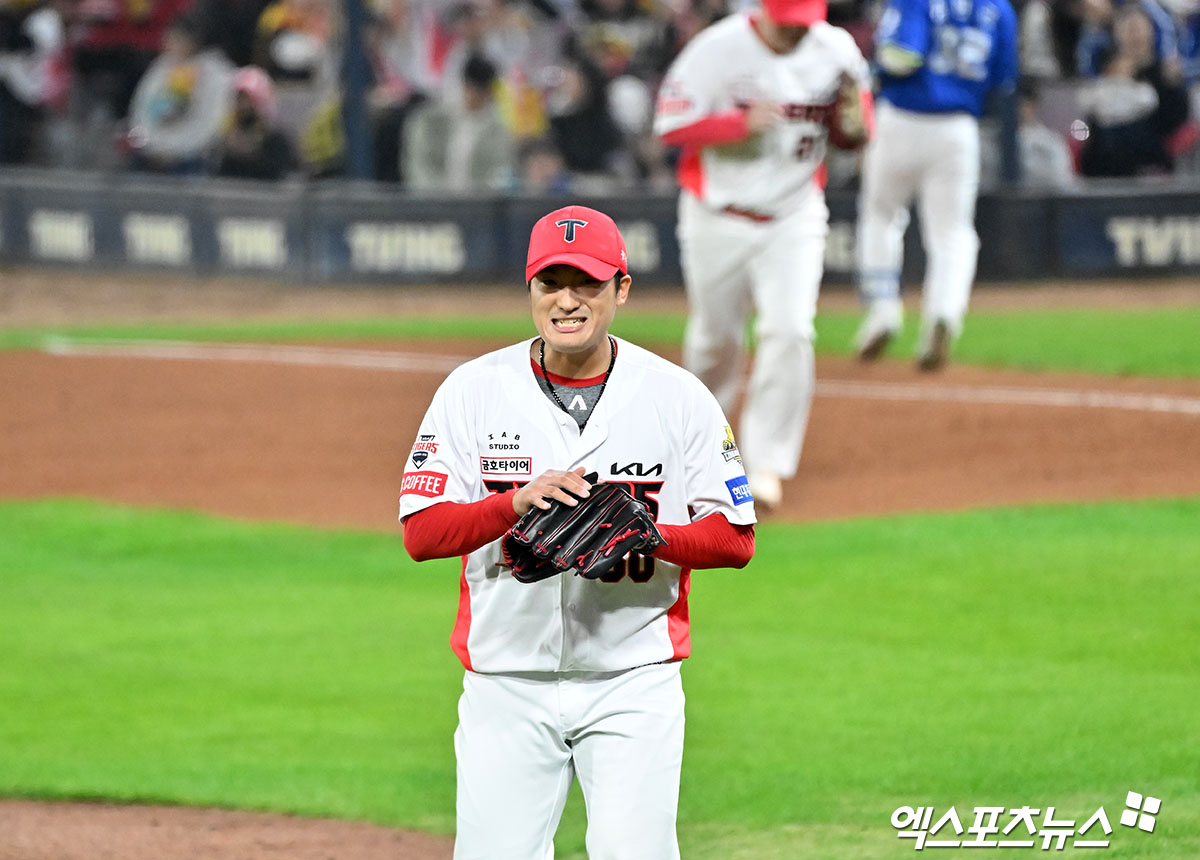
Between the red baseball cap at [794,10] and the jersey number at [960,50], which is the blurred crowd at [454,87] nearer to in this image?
the jersey number at [960,50]

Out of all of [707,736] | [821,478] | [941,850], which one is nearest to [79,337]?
[821,478]

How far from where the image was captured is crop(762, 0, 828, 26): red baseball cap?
28.7 feet

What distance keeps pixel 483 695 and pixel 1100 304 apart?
44.5 feet

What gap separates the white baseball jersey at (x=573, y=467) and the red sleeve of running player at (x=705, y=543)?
0.03 metres

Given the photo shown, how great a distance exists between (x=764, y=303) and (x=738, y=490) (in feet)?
16.6

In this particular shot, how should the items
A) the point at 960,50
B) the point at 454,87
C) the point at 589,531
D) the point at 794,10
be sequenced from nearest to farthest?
1. the point at 589,531
2. the point at 794,10
3. the point at 960,50
4. the point at 454,87

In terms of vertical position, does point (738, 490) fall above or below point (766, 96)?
below

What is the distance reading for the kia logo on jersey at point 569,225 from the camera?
3863 millimetres

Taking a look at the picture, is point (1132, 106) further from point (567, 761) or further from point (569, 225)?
point (567, 761)

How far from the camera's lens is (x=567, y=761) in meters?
3.93

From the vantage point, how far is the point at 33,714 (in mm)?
7051

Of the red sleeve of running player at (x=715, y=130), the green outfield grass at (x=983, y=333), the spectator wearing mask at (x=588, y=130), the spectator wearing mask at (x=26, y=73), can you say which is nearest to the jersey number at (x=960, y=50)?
the green outfield grass at (x=983, y=333)

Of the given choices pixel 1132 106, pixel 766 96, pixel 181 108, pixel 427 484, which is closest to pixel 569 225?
pixel 427 484

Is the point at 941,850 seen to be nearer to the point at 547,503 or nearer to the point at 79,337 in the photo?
the point at 547,503
